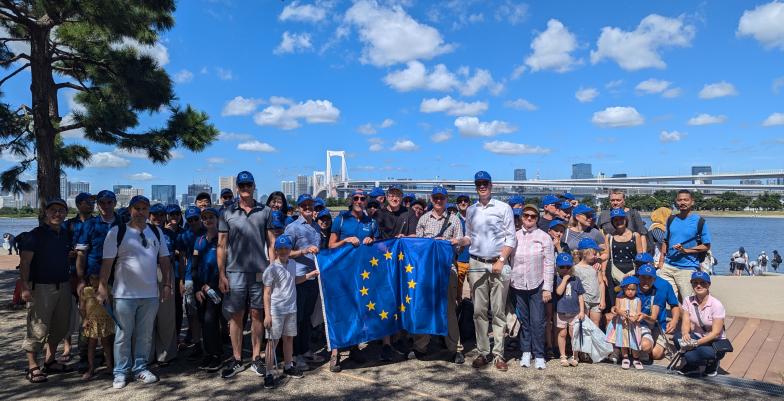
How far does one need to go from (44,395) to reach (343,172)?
94.4 meters

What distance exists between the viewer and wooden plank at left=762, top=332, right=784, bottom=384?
Result: 432cm

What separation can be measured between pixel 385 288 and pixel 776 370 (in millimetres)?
3725

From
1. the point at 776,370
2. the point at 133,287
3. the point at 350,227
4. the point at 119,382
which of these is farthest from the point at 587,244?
the point at 119,382

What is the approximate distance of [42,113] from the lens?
713cm

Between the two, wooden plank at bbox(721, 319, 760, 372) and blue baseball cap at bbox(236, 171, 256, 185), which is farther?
wooden plank at bbox(721, 319, 760, 372)

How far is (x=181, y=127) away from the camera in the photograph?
321 inches

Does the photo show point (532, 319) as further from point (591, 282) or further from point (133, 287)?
point (133, 287)

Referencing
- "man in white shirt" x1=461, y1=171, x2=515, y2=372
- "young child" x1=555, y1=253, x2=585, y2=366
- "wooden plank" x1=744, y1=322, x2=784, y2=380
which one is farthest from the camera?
"young child" x1=555, y1=253, x2=585, y2=366

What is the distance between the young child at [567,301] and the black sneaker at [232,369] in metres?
3.10

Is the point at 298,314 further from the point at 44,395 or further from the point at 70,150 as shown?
the point at 70,150

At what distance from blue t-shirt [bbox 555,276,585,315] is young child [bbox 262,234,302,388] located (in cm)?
260

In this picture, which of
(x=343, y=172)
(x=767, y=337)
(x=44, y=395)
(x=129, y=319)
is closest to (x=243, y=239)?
(x=129, y=319)

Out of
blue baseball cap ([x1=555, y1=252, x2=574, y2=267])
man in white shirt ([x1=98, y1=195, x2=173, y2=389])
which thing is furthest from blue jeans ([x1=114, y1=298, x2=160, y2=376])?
blue baseball cap ([x1=555, y1=252, x2=574, y2=267])

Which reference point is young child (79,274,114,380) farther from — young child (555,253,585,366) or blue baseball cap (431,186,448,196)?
young child (555,253,585,366)
